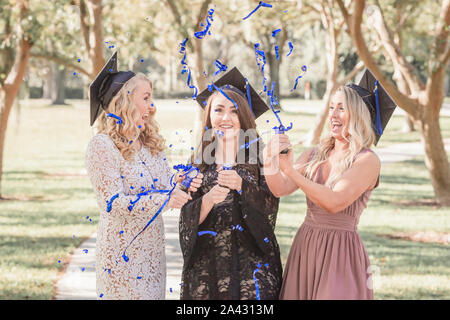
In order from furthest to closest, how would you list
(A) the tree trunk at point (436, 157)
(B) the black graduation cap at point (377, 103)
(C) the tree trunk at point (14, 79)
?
(C) the tree trunk at point (14, 79)
(A) the tree trunk at point (436, 157)
(B) the black graduation cap at point (377, 103)

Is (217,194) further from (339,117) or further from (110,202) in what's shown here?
(339,117)

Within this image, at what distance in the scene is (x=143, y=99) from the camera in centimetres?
387

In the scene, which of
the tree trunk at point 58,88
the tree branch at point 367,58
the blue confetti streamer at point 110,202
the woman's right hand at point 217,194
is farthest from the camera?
the tree trunk at point 58,88

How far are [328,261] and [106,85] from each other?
164 centimetres

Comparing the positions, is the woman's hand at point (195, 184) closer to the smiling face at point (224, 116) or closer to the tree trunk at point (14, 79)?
the smiling face at point (224, 116)

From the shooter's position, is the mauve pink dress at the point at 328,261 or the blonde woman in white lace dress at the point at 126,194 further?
the blonde woman in white lace dress at the point at 126,194

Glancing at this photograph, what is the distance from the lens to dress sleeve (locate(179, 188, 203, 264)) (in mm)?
3611

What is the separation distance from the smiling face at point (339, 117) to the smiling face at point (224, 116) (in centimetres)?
54

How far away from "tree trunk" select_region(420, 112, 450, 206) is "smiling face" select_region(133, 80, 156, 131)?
321 inches

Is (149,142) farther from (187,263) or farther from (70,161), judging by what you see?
(70,161)

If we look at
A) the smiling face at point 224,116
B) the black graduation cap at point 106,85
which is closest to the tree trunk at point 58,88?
the black graduation cap at point 106,85

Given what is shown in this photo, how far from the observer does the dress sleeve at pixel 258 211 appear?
3631mm
